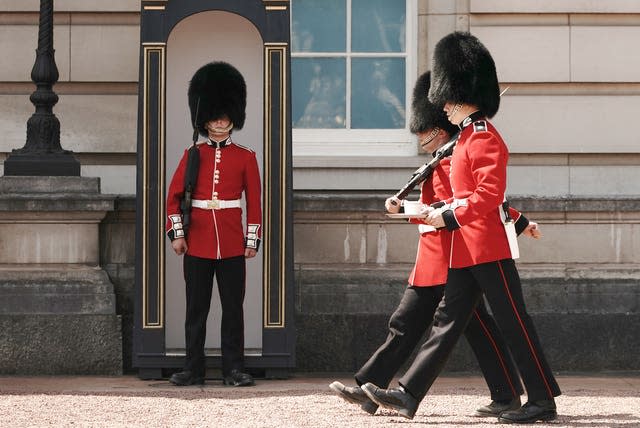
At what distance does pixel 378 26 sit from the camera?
28.7 ft

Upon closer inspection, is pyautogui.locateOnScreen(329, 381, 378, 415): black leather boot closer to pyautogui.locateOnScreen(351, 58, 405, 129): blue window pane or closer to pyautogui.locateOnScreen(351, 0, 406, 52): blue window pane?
pyautogui.locateOnScreen(351, 58, 405, 129): blue window pane

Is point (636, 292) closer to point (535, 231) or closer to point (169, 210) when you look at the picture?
point (535, 231)

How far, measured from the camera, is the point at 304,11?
28.8 ft

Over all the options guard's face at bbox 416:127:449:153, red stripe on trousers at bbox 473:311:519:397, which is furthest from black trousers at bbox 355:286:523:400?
guard's face at bbox 416:127:449:153

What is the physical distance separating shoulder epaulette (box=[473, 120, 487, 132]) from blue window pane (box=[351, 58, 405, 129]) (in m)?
2.56

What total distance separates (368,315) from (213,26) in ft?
5.93

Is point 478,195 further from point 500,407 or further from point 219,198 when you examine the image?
point 219,198

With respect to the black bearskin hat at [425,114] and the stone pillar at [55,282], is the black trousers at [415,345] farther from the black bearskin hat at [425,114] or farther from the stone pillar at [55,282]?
the stone pillar at [55,282]

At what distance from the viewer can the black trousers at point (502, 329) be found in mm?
6121

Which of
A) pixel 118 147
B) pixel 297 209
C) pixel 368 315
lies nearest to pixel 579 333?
pixel 368 315

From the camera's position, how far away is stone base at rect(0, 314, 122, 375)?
7852 mm

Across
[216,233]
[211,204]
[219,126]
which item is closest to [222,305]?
[216,233]

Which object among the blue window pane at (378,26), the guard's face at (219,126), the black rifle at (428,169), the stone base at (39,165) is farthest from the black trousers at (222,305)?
the blue window pane at (378,26)

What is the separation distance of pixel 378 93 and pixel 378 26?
395 mm
